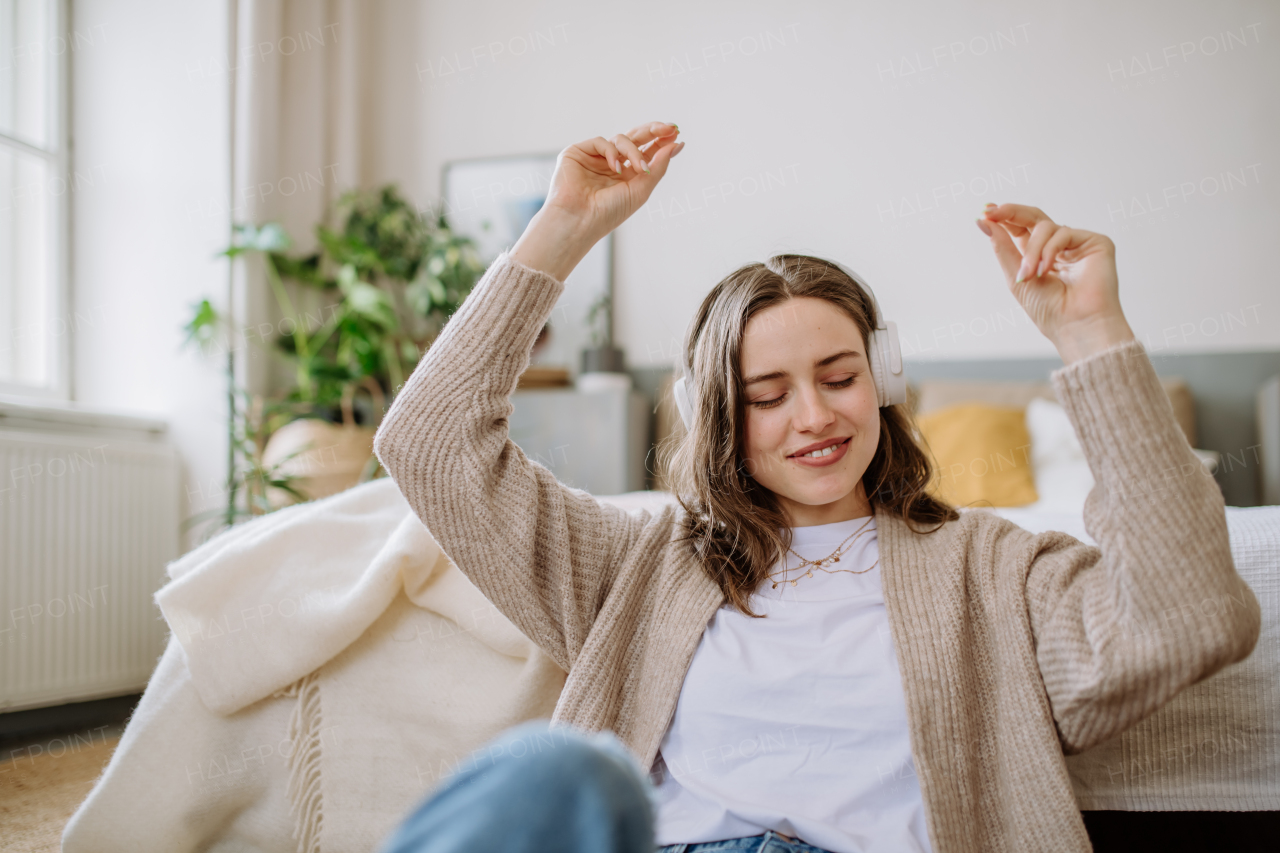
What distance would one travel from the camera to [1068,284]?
30.9 inches

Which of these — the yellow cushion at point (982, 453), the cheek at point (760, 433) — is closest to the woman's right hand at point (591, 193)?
the cheek at point (760, 433)

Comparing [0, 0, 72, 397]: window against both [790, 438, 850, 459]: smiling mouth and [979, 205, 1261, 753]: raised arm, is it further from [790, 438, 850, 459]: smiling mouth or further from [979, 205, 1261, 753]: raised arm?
[979, 205, 1261, 753]: raised arm

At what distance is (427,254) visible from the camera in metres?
3.24

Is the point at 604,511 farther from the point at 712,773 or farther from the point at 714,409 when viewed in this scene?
the point at 712,773

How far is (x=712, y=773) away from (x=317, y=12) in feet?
11.5

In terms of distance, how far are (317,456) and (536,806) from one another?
2.54 m

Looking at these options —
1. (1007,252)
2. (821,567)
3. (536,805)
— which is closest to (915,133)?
(1007,252)

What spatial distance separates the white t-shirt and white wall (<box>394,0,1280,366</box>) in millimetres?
1907

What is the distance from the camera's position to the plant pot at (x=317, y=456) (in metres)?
2.72

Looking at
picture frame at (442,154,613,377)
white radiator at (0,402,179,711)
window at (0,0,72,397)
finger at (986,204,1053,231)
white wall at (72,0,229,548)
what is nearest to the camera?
finger at (986,204,1053,231)

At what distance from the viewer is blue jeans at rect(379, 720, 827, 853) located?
0.37 meters

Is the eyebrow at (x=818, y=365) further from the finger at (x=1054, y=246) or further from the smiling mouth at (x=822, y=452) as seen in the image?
the finger at (x=1054, y=246)

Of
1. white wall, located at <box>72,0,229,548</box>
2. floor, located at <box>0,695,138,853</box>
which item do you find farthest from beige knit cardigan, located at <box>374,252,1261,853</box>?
white wall, located at <box>72,0,229,548</box>

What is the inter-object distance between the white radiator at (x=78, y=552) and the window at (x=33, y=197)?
1.39 ft
